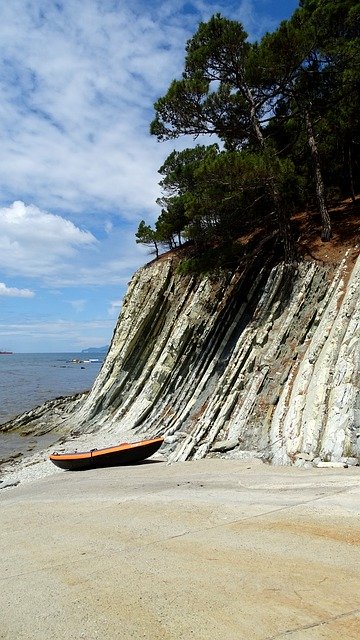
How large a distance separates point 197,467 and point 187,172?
19086 mm

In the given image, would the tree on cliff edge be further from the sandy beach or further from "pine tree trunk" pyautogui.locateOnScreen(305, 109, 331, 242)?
the sandy beach

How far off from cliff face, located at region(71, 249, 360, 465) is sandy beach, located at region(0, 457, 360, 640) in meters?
2.35

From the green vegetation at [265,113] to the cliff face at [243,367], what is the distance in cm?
256

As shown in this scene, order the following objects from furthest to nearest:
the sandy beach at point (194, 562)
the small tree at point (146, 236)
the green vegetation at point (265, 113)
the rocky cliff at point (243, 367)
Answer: the small tree at point (146, 236), the green vegetation at point (265, 113), the rocky cliff at point (243, 367), the sandy beach at point (194, 562)

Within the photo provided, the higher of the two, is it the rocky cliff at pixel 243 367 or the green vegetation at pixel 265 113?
the green vegetation at pixel 265 113

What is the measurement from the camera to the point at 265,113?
72.5 ft

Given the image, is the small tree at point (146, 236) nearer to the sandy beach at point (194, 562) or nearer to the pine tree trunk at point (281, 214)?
the pine tree trunk at point (281, 214)

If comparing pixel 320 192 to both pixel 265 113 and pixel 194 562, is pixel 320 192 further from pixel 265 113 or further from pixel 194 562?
pixel 194 562

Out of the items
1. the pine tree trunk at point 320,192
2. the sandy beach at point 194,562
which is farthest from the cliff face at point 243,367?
the pine tree trunk at point 320,192

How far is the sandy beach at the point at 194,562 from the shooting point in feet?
15.2

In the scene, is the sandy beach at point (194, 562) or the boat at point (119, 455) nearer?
the sandy beach at point (194, 562)

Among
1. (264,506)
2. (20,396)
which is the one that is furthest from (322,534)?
(20,396)

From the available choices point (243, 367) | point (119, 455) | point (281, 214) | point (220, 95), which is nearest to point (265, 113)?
point (220, 95)

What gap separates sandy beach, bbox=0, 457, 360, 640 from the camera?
4641 millimetres
